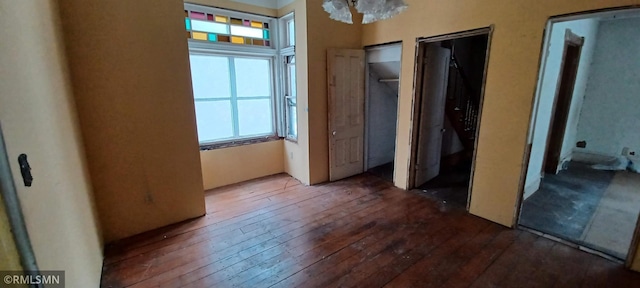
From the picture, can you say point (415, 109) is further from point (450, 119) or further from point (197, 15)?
point (197, 15)

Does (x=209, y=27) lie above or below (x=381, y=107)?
above

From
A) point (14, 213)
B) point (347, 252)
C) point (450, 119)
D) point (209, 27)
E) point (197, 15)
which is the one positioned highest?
point (197, 15)

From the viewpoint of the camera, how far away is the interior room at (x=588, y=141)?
9.16 ft

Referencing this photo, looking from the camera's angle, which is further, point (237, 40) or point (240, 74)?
point (240, 74)

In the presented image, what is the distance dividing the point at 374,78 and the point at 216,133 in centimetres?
255

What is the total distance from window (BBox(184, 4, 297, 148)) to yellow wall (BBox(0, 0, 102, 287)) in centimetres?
161

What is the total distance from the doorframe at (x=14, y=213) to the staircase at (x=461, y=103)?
4752 mm

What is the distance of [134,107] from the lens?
8.13 ft

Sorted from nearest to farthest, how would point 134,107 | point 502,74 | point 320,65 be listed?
point 134,107
point 502,74
point 320,65

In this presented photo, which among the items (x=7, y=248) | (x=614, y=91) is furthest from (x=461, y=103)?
(x=7, y=248)

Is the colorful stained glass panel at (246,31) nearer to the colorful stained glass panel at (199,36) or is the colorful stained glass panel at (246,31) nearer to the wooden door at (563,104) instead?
the colorful stained glass panel at (199,36)

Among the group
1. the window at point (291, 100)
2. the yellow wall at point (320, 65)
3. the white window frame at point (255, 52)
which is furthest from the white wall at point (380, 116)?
the white window frame at point (255, 52)

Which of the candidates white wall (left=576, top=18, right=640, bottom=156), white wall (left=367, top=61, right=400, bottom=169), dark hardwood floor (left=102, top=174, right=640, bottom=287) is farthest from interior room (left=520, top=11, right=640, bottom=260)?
white wall (left=367, top=61, right=400, bottom=169)

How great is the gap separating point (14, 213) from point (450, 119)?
4961 millimetres
